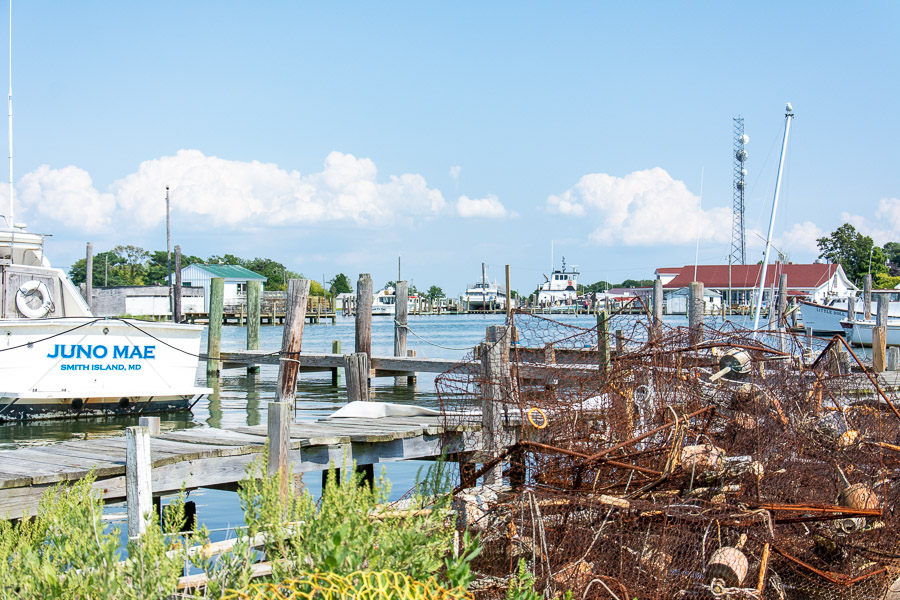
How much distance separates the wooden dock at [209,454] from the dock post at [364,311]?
318 inches

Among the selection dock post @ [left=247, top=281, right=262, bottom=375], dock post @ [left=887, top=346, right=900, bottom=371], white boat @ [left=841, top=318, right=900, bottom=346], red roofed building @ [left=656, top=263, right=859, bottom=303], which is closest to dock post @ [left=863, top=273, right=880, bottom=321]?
white boat @ [left=841, top=318, right=900, bottom=346]

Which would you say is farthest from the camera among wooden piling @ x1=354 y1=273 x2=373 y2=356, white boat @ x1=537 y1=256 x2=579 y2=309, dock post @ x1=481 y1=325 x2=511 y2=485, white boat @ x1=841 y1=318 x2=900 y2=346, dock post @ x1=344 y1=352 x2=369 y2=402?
white boat @ x1=537 y1=256 x2=579 y2=309

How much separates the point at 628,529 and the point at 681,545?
0.97 ft

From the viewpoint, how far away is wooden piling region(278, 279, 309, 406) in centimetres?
1123

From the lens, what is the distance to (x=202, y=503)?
10.1 meters

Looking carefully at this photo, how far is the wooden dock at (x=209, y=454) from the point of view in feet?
20.9

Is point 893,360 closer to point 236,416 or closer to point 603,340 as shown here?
point 603,340

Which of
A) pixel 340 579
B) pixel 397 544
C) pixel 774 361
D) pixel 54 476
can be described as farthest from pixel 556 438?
pixel 54 476

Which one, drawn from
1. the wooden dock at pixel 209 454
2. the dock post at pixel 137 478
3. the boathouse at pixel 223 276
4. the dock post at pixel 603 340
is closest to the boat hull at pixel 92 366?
the wooden dock at pixel 209 454

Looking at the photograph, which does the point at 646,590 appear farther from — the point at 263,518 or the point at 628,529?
the point at 263,518

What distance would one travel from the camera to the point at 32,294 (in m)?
14.4

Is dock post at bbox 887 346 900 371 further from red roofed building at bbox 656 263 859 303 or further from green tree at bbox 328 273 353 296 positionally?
green tree at bbox 328 273 353 296

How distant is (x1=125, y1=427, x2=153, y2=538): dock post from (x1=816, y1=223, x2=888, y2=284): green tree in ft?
245

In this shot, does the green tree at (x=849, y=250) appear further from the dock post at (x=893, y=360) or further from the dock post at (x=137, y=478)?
the dock post at (x=137, y=478)
